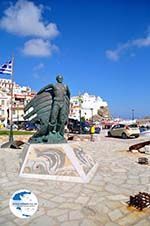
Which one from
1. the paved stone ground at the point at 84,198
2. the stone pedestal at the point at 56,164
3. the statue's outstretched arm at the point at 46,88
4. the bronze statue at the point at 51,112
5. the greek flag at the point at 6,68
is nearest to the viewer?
the paved stone ground at the point at 84,198

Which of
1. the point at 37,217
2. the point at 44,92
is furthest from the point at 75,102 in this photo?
the point at 37,217

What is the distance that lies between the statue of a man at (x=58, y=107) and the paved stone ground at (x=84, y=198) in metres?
1.99

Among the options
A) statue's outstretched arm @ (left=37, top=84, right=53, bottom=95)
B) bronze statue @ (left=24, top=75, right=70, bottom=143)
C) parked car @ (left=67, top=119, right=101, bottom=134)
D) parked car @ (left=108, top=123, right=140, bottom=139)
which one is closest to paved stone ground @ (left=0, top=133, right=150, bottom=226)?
bronze statue @ (left=24, top=75, right=70, bottom=143)

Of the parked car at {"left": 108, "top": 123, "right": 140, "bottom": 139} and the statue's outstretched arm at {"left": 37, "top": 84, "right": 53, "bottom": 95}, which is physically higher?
the statue's outstretched arm at {"left": 37, "top": 84, "right": 53, "bottom": 95}

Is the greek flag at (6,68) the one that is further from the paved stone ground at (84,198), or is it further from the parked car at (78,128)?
the parked car at (78,128)

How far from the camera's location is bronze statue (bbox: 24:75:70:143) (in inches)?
373

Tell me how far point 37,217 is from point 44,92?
5.79m

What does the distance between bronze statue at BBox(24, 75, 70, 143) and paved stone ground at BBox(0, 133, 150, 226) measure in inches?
61.4

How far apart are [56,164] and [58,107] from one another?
2386 mm

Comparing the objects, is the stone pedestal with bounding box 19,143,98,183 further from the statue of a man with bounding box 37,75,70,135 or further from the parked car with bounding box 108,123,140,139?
the parked car with bounding box 108,123,140,139

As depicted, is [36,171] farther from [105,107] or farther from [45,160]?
[105,107]

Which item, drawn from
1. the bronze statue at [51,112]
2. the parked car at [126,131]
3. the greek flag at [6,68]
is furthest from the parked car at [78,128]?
the bronze statue at [51,112]

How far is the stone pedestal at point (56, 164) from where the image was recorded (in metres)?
7.55

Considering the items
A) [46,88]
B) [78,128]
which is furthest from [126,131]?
[46,88]
